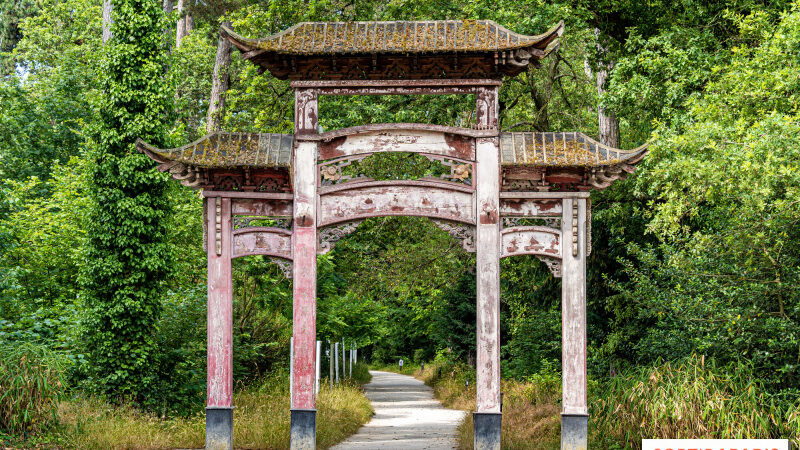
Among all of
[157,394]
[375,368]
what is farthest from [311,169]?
[375,368]

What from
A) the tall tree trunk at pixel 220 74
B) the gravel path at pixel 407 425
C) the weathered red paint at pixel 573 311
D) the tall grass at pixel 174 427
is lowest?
the gravel path at pixel 407 425

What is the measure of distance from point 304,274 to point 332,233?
0.79 m

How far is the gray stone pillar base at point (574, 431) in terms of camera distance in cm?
1219

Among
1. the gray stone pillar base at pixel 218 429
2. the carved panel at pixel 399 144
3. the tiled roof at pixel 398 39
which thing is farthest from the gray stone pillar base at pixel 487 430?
the tiled roof at pixel 398 39

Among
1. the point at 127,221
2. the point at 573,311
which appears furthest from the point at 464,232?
the point at 127,221

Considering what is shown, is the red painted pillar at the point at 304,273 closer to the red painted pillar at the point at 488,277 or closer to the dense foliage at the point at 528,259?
the red painted pillar at the point at 488,277

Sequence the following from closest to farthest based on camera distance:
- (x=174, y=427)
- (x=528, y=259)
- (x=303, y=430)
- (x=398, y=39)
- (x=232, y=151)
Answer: (x=303, y=430) → (x=398, y=39) → (x=232, y=151) → (x=174, y=427) → (x=528, y=259)

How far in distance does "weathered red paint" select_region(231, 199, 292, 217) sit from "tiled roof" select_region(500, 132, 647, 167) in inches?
135

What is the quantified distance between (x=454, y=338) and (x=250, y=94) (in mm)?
14496

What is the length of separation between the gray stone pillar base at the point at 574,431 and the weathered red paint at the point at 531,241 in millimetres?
2424

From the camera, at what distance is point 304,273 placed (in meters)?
12.6

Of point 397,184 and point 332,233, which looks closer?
point 397,184

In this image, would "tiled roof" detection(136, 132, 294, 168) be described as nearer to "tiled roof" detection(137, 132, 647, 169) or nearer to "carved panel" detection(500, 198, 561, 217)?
"tiled roof" detection(137, 132, 647, 169)

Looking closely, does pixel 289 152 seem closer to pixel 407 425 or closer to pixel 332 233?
pixel 332 233
